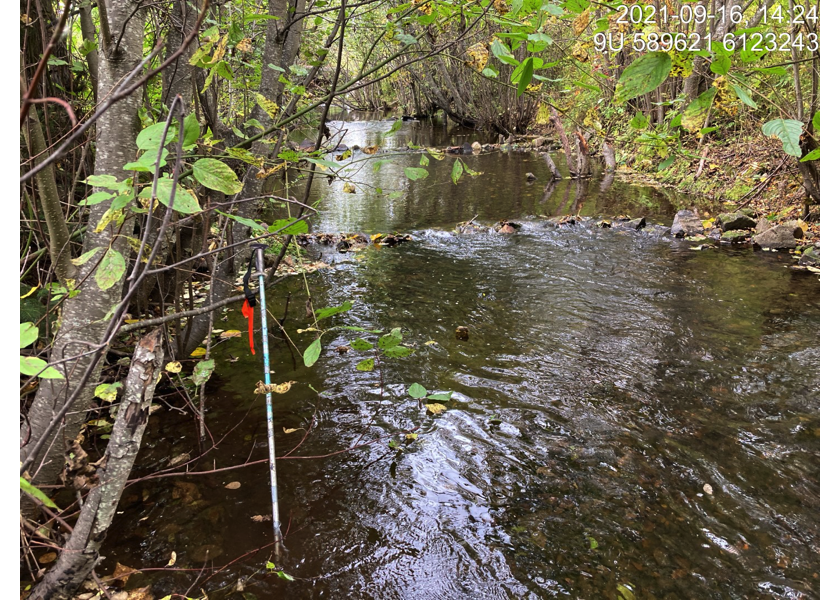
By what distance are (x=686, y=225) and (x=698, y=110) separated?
7.46 metres

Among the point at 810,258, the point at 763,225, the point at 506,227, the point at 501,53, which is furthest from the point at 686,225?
the point at 501,53

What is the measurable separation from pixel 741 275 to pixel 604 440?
162 inches

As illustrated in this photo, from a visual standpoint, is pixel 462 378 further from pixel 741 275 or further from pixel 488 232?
pixel 488 232

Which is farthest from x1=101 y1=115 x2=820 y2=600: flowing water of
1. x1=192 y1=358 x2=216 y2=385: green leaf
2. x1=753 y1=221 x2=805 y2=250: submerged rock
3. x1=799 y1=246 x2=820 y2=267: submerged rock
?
x1=753 y1=221 x2=805 y2=250: submerged rock

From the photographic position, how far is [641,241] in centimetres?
786

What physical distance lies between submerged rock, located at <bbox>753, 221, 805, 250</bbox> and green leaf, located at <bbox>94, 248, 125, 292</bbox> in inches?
314

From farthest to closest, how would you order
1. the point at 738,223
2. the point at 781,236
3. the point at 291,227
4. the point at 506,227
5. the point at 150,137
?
the point at 506,227, the point at 738,223, the point at 781,236, the point at 291,227, the point at 150,137

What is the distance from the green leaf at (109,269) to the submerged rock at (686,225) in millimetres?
8092

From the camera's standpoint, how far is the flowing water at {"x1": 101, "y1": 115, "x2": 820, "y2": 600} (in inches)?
98.5

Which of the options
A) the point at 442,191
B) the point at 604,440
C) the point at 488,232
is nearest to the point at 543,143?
the point at 442,191

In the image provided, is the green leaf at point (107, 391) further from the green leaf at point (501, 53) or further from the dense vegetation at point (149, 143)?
the green leaf at point (501, 53)

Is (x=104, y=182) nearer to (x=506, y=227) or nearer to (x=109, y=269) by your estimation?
(x=109, y=269)

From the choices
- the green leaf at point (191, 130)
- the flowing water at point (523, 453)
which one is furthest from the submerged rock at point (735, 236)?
the green leaf at point (191, 130)

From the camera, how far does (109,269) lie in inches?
60.9
